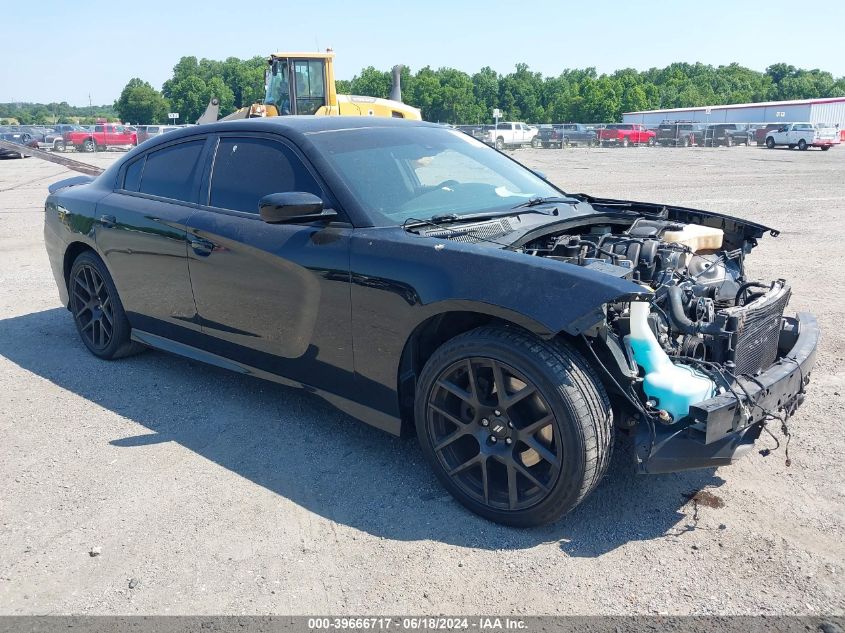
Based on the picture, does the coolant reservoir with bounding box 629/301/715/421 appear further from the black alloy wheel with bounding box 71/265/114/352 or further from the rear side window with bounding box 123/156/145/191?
the black alloy wheel with bounding box 71/265/114/352

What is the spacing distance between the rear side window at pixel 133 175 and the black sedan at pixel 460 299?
0.02m

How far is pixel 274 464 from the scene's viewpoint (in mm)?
3744

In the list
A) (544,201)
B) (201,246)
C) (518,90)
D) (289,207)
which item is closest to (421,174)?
(544,201)

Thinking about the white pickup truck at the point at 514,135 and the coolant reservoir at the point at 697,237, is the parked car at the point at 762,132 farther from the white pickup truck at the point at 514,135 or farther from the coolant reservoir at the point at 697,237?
the coolant reservoir at the point at 697,237

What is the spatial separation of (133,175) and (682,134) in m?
43.9

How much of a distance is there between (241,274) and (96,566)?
65.6 inches

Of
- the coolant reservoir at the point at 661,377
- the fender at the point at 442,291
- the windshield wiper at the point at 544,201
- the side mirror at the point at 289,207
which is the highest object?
the side mirror at the point at 289,207

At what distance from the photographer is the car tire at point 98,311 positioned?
511 centimetres

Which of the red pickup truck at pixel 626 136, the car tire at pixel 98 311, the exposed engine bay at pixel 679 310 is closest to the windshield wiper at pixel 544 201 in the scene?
the exposed engine bay at pixel 679 310

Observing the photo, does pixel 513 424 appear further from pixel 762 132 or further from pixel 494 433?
pixel 762 132

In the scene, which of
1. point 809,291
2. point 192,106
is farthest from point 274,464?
point 192,106

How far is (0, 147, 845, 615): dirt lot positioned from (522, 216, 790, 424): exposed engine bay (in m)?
0.62

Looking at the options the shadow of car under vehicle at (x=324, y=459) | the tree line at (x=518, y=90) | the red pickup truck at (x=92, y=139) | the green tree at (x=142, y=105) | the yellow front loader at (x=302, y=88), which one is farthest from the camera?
the green tree at (x=142, y=105)

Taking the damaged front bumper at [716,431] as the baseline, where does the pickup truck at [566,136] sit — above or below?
above
